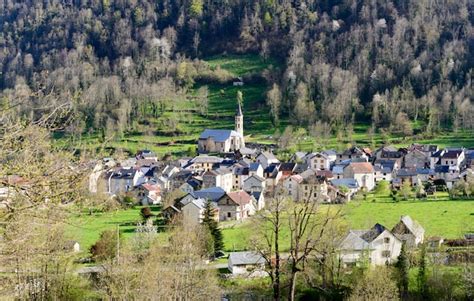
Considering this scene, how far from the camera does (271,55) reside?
10544cm

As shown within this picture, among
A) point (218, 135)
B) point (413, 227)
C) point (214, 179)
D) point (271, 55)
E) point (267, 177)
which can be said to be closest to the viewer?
point (413, 227)

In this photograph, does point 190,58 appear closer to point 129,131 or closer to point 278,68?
point 278,68

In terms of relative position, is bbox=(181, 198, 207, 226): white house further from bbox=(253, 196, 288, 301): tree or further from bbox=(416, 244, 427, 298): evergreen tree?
bbox=(253, 196, 288, 301): tree

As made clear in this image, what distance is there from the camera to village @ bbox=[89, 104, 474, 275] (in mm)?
40562

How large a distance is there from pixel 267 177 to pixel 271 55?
186 ft

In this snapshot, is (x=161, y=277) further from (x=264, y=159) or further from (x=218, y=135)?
(x=218, y=135)

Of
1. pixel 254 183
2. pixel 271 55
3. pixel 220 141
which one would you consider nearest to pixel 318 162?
pixel 254 183

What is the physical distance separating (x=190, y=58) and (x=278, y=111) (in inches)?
1380

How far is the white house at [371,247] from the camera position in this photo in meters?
25.5

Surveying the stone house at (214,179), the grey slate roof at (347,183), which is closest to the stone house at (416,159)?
the grey slate roof at (347,183)

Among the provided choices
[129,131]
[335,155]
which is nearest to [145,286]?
[335,155]

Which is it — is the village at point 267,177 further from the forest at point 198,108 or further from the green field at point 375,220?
the forest at point 198,108

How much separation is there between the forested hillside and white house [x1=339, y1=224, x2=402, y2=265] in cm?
3706

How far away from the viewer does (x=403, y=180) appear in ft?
169
